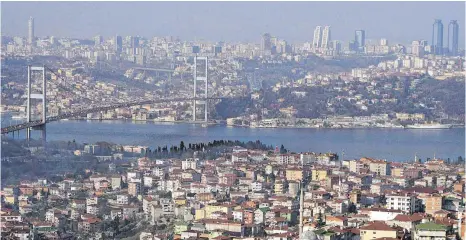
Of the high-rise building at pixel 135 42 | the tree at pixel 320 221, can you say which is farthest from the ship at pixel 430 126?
the tree at pixel 320 221

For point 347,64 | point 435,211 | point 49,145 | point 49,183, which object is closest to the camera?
point 435,211

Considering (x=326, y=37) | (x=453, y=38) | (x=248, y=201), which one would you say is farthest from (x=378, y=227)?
(x=326, y=37)

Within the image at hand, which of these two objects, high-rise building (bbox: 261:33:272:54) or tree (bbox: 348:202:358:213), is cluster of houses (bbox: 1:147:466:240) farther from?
high-rise building (bbox: 261:33:272:54)

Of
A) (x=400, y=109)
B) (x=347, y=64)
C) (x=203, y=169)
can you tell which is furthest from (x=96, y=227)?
(x=347, y=64)

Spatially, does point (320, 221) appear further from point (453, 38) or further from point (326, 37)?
point (326, 37)

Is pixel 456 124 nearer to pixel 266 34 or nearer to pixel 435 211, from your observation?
pixel 266 34
